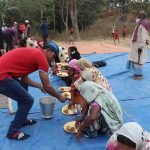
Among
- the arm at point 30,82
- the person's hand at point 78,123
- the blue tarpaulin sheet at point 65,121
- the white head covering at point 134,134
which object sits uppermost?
the white head covering at point 134,134

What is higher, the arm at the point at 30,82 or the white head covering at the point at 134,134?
the white head covering at the point at 134,134

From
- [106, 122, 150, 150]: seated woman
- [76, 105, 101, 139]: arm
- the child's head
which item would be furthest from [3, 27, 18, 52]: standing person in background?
[106, 122, 150, 150]: seated woman

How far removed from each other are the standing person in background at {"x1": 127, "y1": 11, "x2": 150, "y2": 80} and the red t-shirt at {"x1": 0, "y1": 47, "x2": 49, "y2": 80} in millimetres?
3179

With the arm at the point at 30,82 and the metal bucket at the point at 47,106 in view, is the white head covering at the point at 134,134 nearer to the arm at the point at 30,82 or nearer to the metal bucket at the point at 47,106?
the arm at the point at 30,82

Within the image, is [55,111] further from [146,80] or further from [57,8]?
[57,8]

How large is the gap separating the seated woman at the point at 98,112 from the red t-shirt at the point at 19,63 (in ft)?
1.87

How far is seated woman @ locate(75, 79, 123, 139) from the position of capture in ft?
10.4

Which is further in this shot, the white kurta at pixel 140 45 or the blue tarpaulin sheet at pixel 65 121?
the white kurta at pixel 140 45

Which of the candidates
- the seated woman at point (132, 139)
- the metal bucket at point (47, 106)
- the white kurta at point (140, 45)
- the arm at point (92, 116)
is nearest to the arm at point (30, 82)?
the metal bucket at point (47, 106)

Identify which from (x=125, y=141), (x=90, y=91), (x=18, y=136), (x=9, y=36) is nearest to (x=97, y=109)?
(x=90, y=91)

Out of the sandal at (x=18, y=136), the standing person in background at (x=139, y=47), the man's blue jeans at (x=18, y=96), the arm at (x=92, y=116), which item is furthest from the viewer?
the standing person in background at (x=139, y=47)

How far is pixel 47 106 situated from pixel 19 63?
829mm

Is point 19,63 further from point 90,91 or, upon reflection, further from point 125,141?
point 125,141

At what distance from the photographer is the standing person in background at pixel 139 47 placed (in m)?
5.87
